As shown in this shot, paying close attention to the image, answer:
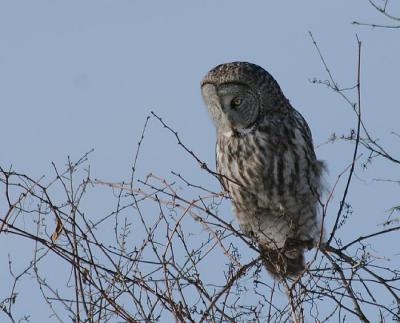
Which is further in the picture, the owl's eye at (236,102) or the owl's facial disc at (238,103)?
the owl's eye at (236,102)

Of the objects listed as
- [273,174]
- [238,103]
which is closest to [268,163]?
[273,174]

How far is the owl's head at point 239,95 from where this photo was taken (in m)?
5.54

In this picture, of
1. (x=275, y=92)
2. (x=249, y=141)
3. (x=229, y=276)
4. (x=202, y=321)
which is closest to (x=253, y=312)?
(x=229, y=276)

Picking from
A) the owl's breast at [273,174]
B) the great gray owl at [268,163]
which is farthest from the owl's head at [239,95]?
the owl's breast at [273,174]

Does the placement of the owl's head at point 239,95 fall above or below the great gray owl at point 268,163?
above

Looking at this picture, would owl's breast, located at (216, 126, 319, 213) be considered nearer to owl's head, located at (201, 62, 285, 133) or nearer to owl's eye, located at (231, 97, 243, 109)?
owl's head, located at (201, 62, 285, 133)

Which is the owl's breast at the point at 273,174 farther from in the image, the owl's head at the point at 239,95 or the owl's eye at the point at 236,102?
the owl's eye at the point at 236,102

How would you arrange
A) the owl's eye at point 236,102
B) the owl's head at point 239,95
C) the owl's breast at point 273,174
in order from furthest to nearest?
1. the owl's eye at point 236,102
2. the owl's head at point 239,95
3. the owl's breast at point 273,174

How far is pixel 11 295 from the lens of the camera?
4145mm

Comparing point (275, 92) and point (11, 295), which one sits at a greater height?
point (275, 92)

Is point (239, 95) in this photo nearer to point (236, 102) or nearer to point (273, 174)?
point (236, 102)

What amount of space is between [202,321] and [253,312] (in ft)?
1.55

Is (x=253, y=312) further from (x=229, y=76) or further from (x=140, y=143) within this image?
(x=229, y=76)

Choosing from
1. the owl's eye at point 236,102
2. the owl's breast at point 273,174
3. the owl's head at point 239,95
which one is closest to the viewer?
the owl's breast at point 273,174
